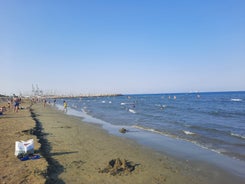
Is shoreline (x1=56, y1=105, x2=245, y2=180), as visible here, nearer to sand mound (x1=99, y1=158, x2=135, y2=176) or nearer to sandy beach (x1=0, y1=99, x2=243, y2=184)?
sandy beach (x1=0, y1=99, x2=243, y2=184)

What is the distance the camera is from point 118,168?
9109 mm

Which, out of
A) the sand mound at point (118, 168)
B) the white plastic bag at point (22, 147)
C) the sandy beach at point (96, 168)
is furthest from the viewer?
the white plastic bag at point (22, 147)

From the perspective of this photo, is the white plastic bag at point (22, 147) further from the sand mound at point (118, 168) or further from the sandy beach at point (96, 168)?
the sand mound at point (118, 168)

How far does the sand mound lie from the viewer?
8817 millimetres

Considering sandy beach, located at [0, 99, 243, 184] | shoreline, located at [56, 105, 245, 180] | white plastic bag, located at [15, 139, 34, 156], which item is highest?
white plastic bag, located at [15, 139, 34, 156]

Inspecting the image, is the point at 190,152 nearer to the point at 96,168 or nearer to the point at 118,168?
the point at 118,168

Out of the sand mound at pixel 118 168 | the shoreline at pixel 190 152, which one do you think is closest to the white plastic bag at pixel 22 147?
the sand mound at pixel 118 168

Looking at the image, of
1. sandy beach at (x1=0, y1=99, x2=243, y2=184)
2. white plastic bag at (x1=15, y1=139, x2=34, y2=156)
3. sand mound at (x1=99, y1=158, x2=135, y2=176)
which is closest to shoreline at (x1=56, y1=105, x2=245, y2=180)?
sandy beach at (x1=0, y1=99, x2=243, y2=184)

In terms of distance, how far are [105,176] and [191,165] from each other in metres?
4.40

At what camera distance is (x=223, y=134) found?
61.9 feet

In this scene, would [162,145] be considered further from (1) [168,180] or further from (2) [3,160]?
(2) [3,160]

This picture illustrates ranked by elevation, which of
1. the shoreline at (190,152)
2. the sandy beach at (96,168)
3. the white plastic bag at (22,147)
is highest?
the white plastic bag at (22,147)

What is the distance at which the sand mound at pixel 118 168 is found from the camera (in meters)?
8.82

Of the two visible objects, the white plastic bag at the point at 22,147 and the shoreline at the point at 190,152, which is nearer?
the white plastic bag at the point at 22,147
